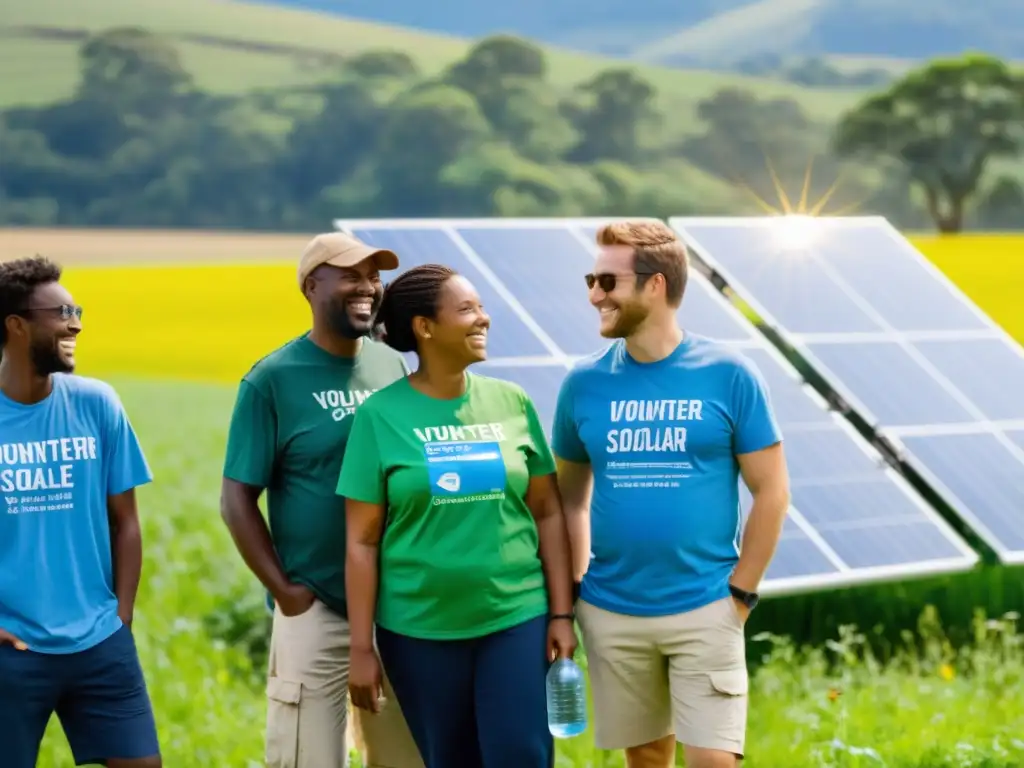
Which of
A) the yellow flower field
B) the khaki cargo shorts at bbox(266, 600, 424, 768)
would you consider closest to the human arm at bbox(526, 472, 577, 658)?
the khaki cargo shorts at bbox(266, 600, 424, 768)

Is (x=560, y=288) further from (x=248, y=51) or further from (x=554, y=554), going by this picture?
(x=248, y=51)

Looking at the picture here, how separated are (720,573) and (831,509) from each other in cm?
338

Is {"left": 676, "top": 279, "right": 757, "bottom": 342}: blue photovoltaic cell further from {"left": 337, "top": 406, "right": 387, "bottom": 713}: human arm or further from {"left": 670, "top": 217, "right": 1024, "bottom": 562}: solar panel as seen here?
{"left": 337, "top": 406, "right": 387, "bottom": 713}: human arm

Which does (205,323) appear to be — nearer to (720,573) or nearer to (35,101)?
(35,101)

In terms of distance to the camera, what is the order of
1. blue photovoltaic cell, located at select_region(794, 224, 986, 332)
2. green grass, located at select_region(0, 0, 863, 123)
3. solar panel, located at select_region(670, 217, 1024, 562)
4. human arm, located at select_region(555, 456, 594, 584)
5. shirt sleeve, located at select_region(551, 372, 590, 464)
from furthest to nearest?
green grass, located at select_region(0, 0, 863, 123) → blue photovoltaic cell, located at select_region(794, 224, 986, 332) → solar panel, located at select_region(670, 217, 1024, 562) → human arm, located at select_region(555, 456, 594, 584) → shirt sleeve, located at select_region(551, 372, 590, 464)

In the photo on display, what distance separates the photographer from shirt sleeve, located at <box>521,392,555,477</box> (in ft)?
20.5

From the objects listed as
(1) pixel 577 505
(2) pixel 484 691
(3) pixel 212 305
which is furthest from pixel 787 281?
(3) pixel 212 305

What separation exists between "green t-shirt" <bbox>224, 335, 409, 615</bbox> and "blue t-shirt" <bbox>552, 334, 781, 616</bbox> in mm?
885

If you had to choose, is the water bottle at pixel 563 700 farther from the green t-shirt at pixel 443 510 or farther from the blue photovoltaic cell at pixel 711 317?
the blue photovoltaic cell at pixel 711 317

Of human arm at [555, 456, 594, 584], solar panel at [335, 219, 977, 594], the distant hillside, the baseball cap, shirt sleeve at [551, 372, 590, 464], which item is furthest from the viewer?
the distant hillside

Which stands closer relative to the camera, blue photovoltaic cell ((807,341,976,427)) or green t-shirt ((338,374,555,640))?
green t-shirt ((338,374,555,640))

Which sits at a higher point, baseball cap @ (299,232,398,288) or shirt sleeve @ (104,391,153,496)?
baseball cap @ (299,232,398,288)

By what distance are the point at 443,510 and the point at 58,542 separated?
1324 millimetres

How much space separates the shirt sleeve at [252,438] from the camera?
6.37 m
